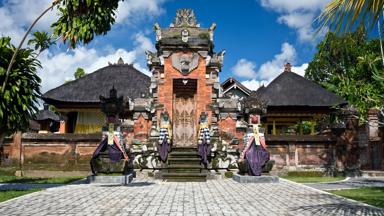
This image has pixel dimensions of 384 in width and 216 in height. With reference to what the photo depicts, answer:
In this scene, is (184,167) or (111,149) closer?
(111,149)

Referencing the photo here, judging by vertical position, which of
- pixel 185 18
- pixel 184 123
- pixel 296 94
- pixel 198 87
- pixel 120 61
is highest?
pixel 120 61

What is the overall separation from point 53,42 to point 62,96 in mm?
16268

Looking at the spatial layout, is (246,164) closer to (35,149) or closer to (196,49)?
(196,49)

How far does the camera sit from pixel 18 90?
10.7m

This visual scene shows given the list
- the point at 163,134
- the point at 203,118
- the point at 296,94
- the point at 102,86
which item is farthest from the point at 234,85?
the point at 163,134

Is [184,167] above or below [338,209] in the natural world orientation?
→ above

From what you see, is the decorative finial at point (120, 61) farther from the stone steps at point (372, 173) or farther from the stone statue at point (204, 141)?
the stone steps at point (372, 173)

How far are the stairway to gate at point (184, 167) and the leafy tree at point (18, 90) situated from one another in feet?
19.6

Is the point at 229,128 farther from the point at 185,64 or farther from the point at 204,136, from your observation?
the point at 185,64

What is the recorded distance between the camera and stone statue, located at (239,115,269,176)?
45.0 ft

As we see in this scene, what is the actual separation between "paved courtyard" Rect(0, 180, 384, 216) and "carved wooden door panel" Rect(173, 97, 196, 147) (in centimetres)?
656

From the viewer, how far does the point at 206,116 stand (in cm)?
1596

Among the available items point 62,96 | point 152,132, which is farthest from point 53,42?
point 62,96

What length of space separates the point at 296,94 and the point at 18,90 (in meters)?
21.8
